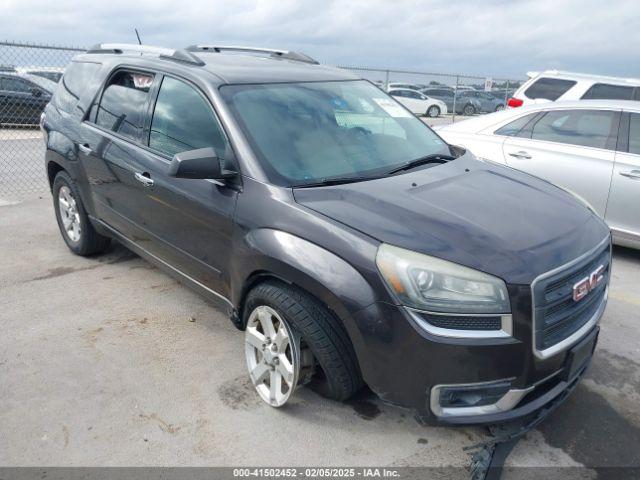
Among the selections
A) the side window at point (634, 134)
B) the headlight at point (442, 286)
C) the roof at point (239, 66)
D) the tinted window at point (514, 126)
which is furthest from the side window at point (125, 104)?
the side window at point (634, 134)

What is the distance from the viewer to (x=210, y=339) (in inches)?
144

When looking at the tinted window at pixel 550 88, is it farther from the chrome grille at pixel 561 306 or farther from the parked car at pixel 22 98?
the parked car at pixel 22 98

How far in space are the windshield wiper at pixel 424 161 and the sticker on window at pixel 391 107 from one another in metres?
0.55

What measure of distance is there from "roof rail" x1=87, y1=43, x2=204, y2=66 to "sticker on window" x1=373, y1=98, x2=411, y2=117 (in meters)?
1.29

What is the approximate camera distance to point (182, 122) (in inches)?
134

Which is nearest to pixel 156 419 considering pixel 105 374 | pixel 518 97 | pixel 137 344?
pixel 105 374

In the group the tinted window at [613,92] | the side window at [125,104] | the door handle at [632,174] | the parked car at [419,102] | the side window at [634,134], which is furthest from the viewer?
the parked car at [419,102]

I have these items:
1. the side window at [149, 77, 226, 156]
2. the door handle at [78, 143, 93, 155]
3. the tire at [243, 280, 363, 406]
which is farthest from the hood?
the door handle at [78, 143, 93, 155]

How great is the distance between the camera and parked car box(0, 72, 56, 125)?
13.1m

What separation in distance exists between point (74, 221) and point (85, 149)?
947 millimetres

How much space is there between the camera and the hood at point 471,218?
2350mm

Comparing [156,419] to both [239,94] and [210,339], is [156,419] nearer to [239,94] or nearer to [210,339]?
[210,339]

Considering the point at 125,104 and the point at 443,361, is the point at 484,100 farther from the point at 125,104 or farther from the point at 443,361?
the point at 443,361

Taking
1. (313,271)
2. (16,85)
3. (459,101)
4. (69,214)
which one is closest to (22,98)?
(16,85)
